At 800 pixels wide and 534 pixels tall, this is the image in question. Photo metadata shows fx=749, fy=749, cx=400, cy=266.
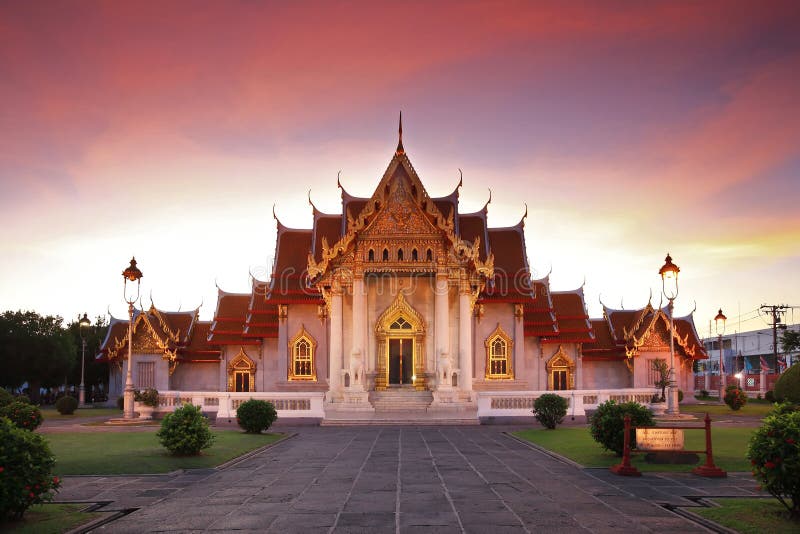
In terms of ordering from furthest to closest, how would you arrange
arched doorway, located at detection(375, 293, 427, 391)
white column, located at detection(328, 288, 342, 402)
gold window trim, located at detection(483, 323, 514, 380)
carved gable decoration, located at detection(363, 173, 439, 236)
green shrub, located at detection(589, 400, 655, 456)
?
1. gold window trim, located at detection(483, 323, 514, 380)
2. arched doorway, located at detection(375, 293, 427, 391)
3. carved gable decoration, located at detection(363, 173, 439, 236)
4. white column, located at detection(328, 288, 342, 402)
5. green shrub, located at detection(589, 400, 655, 456)

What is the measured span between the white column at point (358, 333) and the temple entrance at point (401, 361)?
2851mm

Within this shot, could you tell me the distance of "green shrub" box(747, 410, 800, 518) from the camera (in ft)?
33.2

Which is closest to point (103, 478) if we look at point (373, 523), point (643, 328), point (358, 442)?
point (373, 523)

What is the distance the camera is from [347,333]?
120 ft

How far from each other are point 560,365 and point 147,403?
22.5 metres

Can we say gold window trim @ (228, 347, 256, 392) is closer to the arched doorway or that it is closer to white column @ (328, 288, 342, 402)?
white column @ (328, 288, 342, 402)

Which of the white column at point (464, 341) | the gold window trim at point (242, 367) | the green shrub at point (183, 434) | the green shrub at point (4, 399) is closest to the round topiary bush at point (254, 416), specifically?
the green shrub at point (4, 399)

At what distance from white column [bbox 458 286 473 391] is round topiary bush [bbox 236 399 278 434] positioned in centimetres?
1120

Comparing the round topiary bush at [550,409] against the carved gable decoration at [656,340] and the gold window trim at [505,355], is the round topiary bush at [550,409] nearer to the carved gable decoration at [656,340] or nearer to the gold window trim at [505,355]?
the gold window trim at [505,355]

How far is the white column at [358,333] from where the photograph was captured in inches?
1287

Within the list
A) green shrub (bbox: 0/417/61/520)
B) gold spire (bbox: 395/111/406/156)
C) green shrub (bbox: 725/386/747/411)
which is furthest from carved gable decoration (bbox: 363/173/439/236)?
green shrub (bbox: 0/417/61/520)

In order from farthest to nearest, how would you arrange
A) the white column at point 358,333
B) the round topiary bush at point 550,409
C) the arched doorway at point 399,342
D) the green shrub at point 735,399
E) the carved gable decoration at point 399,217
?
1. the green shrub at point 735,399
2. the arched doorway at point 399,342
3. the carved gable decoration at point 399,217
4. the white column at point 358,333
5. the round topiary bush at point 550,409

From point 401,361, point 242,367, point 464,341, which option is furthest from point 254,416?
point 242,367

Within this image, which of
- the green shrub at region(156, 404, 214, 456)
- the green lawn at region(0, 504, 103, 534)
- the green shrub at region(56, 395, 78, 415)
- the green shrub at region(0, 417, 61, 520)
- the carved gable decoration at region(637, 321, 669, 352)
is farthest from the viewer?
the carved gable decoration at region(637, 321, 669, 352)
